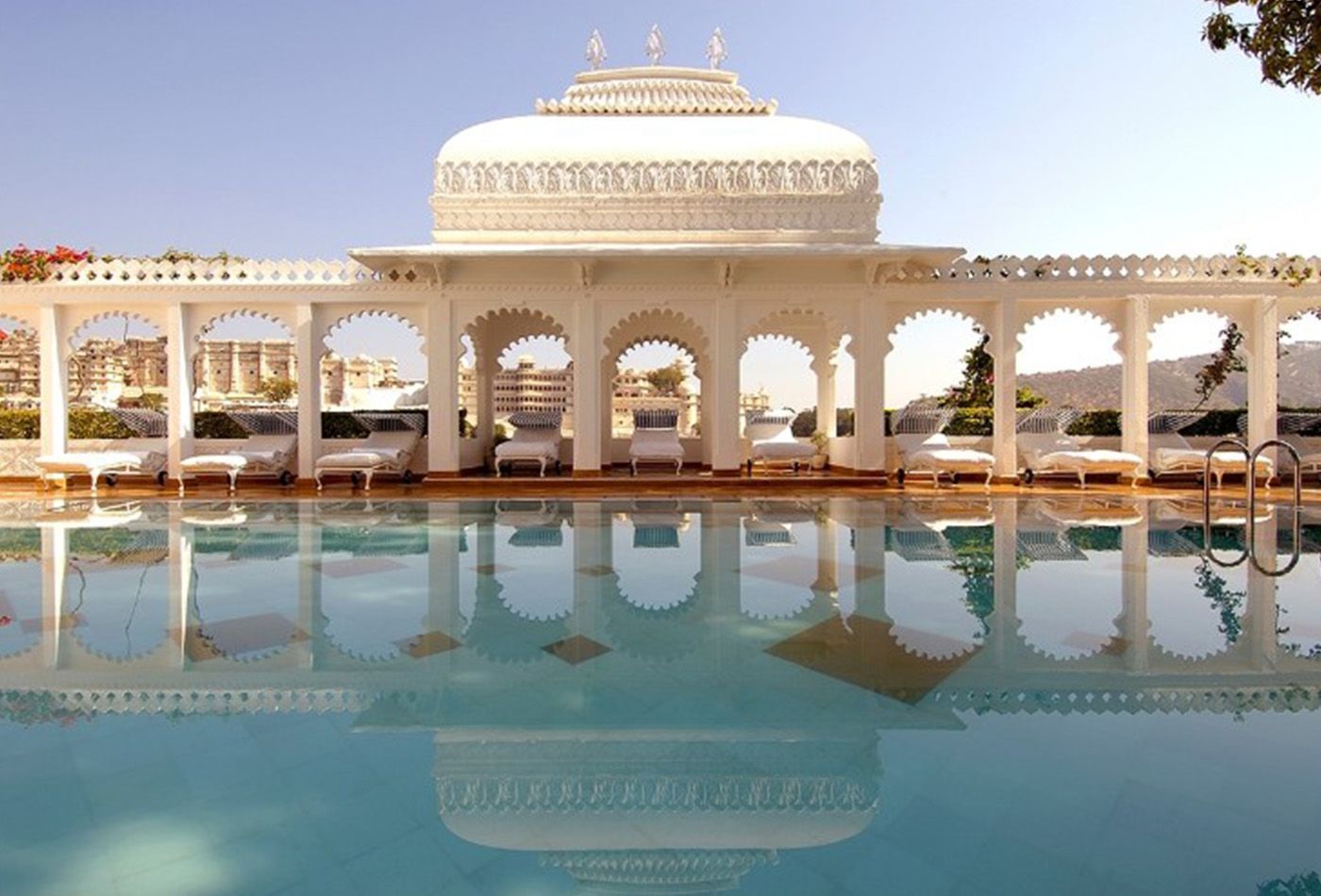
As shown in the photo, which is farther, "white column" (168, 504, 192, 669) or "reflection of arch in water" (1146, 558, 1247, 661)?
"white column" (168, 504, 192, 669)

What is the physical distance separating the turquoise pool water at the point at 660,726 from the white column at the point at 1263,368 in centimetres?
787

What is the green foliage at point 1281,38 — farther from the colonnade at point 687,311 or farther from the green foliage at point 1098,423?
the green foliage at point 1098,423

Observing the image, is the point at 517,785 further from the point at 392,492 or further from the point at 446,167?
the point at 446,167

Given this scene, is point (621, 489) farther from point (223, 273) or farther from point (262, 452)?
point (223, 273)

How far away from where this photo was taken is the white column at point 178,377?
12.0m

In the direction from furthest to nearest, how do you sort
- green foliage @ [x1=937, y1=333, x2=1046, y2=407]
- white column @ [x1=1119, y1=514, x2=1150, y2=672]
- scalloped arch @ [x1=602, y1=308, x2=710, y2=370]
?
green foliage @ [x1=937, y1=333, x2=1046, y2=407] → scalloped arch @ [x1=602, y1=308, x2=710, y2=370] → white column @ [x1=1119, y1=514, x2=1150, y2=672]

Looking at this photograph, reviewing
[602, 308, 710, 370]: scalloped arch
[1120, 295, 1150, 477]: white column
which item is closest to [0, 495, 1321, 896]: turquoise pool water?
[1120, 295, 1150, 477]: white column

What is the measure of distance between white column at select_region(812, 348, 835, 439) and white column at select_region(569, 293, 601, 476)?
18.0 ft

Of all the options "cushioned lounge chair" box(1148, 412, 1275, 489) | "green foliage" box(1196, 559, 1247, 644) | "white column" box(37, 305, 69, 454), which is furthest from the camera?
"white column" box(37, 305, 69, 454)

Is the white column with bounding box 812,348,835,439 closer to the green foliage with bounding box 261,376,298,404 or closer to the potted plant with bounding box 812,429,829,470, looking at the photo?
the potted plant with bounding box 812,429,829,470

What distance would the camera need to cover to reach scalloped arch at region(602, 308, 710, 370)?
14617 millimetres

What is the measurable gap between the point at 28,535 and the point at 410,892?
27.1ft

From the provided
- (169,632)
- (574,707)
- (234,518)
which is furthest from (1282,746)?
(234,518)

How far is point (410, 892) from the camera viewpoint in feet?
6.33
